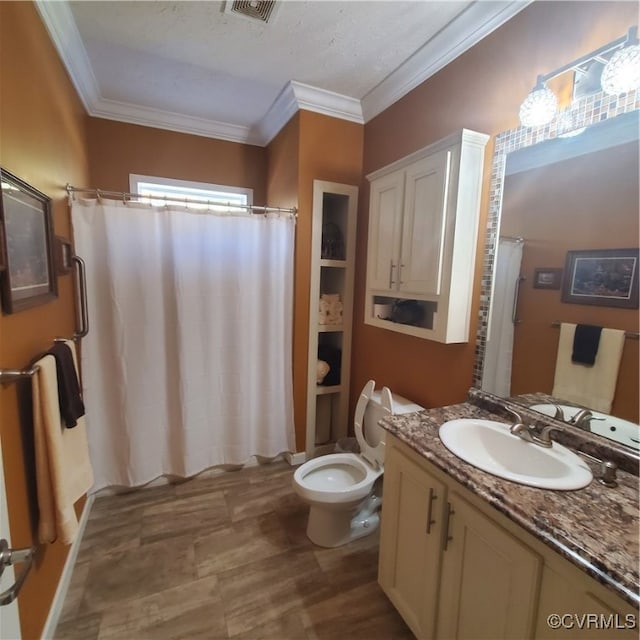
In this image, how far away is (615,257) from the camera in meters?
1.08

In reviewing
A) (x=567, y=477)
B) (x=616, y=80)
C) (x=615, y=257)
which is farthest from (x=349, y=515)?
(x=616, y=80)

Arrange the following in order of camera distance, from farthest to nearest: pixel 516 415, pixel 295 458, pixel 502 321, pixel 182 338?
pixel 295 458, pixel 182 338, pixel 502 321, pixel 516 415

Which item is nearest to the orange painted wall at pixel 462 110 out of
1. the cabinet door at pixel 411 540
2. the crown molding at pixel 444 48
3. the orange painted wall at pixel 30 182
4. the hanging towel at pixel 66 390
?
the crown molding at pixel 444 48

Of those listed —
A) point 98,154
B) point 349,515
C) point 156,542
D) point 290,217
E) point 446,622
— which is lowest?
point 156,542

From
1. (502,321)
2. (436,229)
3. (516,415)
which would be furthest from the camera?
(436,229)

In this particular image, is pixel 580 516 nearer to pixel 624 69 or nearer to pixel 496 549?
pixel 496 549

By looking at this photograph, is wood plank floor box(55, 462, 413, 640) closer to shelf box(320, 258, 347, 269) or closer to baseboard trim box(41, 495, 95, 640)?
baseboard trim box(41, 495, 95, 640)

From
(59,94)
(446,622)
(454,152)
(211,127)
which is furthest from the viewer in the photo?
(211,127)

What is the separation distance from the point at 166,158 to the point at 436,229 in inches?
90.2

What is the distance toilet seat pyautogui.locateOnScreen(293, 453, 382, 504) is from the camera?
169 centimetres

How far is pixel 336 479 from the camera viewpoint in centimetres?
191

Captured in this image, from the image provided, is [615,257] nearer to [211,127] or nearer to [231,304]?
[231,304]

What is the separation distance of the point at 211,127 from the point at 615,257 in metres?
2.85

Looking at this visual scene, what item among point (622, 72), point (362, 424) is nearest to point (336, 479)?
point (362, 424)
